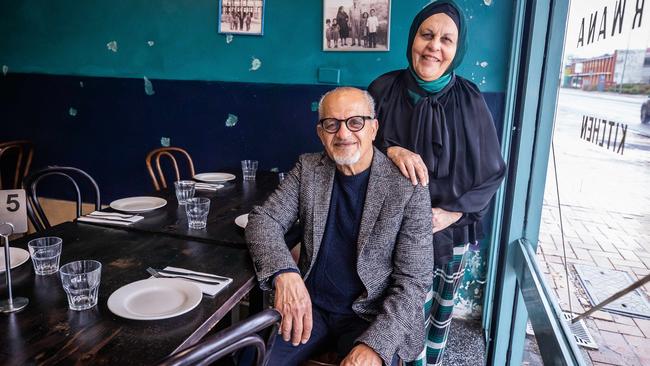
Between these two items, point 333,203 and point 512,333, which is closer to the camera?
point 333,203

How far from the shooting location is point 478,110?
1.74m

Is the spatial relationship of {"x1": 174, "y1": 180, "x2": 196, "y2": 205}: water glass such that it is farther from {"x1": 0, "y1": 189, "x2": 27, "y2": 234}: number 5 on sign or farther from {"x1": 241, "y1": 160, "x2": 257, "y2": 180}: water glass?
{"x1": 0, "y1": 189, "x2": 27, "y2": 234}: number 5 on sign

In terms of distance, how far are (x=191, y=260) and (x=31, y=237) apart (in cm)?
63

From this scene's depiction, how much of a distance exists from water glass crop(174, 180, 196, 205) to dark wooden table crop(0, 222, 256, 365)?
492 mm

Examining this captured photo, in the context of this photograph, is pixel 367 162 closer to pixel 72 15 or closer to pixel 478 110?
pixel 478 110

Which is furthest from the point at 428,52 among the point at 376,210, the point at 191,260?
the point at 191,260

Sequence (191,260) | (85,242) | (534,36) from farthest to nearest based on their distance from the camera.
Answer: (534,36)
(85,242)
(191,260)

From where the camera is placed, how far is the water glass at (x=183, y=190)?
2135 mm

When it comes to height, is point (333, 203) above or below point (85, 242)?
above

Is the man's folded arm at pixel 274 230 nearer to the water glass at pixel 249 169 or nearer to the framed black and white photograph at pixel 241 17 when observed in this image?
the water glass at pixel 249 169

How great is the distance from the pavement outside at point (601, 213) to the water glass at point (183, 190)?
5.23ft

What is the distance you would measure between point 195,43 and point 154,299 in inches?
95.5

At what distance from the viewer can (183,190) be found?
2.15 metres

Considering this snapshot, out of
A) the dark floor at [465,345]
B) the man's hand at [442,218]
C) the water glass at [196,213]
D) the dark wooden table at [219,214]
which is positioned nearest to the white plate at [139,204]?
the dark wooden table at [219,214]
